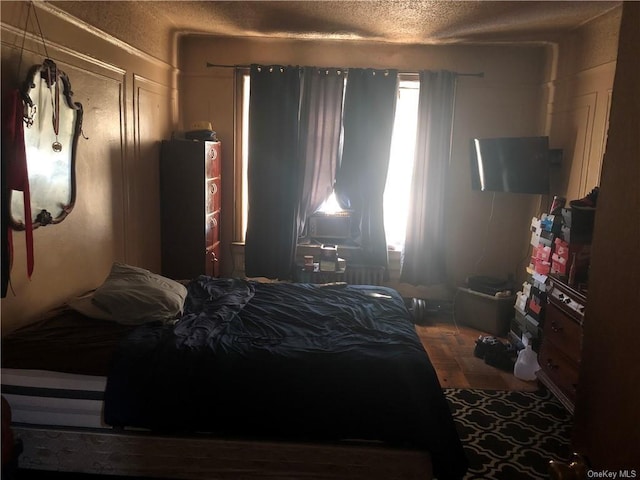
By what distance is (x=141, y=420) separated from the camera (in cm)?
227

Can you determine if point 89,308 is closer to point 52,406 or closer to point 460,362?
point 52,406

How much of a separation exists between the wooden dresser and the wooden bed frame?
122cm

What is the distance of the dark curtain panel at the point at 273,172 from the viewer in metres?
4.66

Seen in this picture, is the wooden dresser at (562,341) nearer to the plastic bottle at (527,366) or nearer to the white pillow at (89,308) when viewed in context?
the plastic bottle at (527,366)

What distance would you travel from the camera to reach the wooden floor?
Answer: 346 cm

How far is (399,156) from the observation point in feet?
16.2

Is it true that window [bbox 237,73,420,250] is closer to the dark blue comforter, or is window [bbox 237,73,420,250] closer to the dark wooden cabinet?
the dark wooden cabinet

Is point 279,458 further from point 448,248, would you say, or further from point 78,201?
point 448,248

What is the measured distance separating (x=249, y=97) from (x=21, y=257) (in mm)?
2719

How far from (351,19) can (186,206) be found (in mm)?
2040

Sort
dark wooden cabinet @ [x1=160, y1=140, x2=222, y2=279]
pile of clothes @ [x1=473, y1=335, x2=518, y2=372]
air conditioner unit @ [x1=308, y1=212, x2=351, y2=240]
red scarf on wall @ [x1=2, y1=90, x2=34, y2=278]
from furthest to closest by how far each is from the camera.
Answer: air conditioner unit @ [x1=308, y1=212, x2=351, y2=240], dark wooden cabinet @ [x1=160, y1=140, x2=222, y2=279], pile of clothes @ [x1=473, y1=335, x2=518, y2=372], red scarf on wall @ [x1=2, y1=90, x2=34, y2=278]

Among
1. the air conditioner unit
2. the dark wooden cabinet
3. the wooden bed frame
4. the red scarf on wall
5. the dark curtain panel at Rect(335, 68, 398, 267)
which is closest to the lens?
the wooden bed frame

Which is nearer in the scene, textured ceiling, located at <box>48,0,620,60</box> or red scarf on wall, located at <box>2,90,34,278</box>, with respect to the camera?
red scarf on wall, located at <box>2,90,34,278</box>

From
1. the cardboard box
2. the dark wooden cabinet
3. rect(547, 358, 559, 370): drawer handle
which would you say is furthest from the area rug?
the dark wooden cabinet
